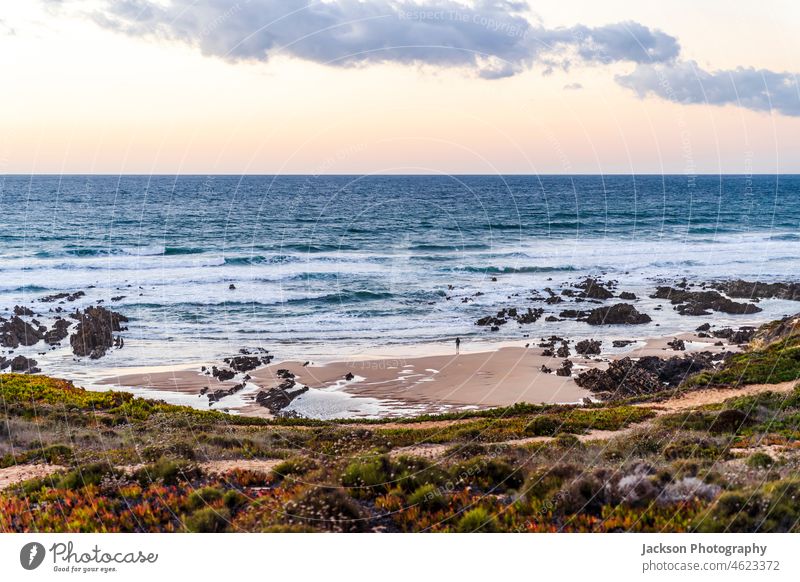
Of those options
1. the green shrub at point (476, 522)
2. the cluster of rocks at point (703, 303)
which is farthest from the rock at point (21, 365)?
the cluster of rocks at point (703, 303)

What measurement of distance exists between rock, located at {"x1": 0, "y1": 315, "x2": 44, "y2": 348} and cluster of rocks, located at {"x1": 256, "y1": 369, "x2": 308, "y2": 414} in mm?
16892

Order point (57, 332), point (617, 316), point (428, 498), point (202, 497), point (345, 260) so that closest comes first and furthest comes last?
1. point (428, 498)
2. point (202, 497)
3. point (57, 332)
4. point (617, 316)
5. point (345, 260)

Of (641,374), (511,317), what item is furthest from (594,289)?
(641,374)

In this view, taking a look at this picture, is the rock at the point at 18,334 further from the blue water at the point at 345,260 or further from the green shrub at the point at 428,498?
the green shrub at the point at 428,498

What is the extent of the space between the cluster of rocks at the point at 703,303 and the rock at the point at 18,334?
128 ft

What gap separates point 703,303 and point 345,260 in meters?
31.5

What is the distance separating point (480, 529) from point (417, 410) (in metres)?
13.4

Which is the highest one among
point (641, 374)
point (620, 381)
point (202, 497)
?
point (202, 497)

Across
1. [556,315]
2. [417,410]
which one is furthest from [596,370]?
[556,315]

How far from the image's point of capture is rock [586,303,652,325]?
→ 132 feet

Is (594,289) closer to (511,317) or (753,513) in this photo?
Answer: (511,317)

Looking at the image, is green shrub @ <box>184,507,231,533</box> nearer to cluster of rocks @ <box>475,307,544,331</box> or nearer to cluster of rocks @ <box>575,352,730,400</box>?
cluster of rocks @ <box>575,352,730,400</box>

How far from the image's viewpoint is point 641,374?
29250 millimetres
